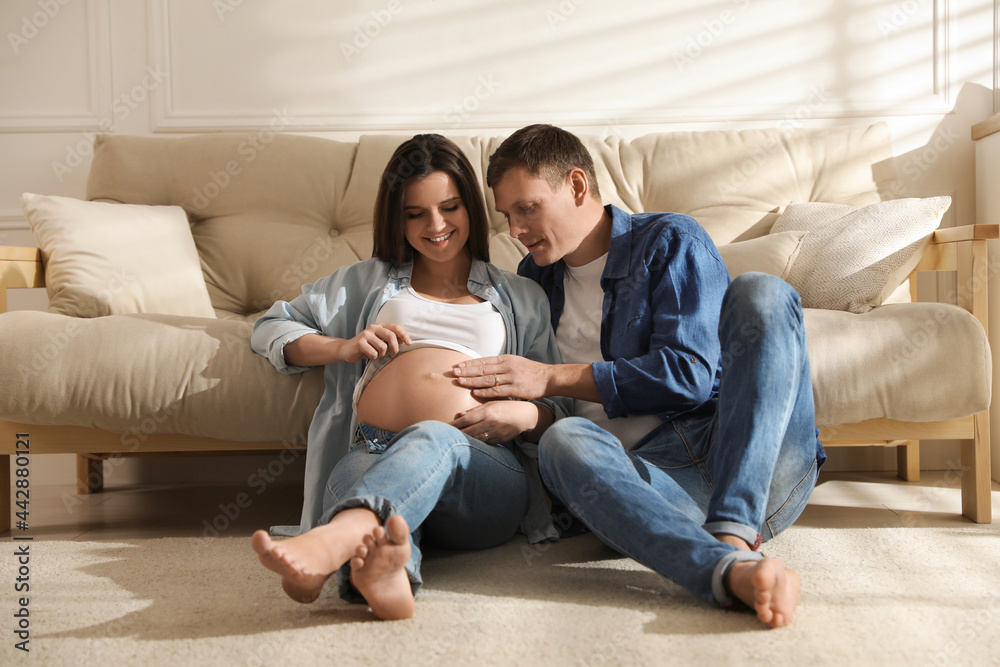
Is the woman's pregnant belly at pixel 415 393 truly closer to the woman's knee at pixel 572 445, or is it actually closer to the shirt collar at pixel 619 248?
the woman's knee at pixel 572 445

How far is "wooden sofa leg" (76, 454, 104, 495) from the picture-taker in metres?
1.99

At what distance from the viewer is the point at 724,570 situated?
888 millimetres

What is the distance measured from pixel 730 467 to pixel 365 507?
0.49 m

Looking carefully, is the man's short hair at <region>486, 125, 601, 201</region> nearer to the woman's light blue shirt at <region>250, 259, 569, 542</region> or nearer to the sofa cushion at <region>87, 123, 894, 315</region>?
the woman's light blue shirt at <region>250, 259, 569, 542</region>

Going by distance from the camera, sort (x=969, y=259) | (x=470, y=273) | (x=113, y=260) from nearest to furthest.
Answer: (x=470, y=273), (x=969, y=259), (x=113, y=260)

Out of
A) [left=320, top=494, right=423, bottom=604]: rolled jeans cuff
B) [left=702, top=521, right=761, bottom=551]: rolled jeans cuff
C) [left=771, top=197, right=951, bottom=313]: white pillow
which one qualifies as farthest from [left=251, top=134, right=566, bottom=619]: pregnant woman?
[left=771, top=197, right=951, bottom=313]: white pillow

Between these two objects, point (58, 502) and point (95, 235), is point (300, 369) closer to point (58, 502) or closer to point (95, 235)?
point (95, 235)

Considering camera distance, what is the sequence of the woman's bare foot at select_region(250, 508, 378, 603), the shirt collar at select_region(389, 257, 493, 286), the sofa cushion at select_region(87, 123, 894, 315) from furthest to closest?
the sofa cushion at select_region(87, 123, 894, 315) → the shirt collar at select_region(389, 257, 493, 286) → the woman's bare foot at select_region(250, 508, 378, 603)

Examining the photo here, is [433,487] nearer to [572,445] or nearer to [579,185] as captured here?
[572,445]

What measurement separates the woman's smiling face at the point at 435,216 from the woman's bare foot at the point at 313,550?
58 centimetres

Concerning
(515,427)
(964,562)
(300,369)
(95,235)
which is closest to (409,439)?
(515,427)

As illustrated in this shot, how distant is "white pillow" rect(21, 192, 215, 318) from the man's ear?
98cm

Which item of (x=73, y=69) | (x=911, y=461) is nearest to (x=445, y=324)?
(x=911, y=461)

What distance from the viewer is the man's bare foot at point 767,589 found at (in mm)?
844
